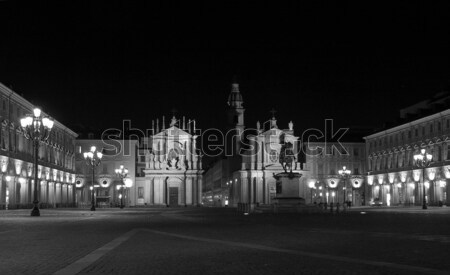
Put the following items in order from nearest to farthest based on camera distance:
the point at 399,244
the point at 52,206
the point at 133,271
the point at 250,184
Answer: the point at 133,271
the point at 399,244
the point at 52,206
the point at 250,184

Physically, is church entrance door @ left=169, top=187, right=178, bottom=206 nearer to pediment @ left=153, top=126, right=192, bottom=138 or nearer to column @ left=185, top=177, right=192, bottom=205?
column @ left=185, top=177, right=192, bottom=205

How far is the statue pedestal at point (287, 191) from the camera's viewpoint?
58.7 meters

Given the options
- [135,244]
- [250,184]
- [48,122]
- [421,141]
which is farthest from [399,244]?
[250,184]

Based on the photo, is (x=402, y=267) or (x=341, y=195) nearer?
(x=402, y=267)

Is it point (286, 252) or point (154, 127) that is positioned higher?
point (154, 127)

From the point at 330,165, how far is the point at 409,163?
32.2m

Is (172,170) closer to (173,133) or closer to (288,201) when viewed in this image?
(173,133)

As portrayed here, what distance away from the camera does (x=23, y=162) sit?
254ft

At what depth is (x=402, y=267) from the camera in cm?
1270

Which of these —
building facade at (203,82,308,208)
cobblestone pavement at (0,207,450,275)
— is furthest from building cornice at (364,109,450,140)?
cobblestone pavement at (0,207,450,275)

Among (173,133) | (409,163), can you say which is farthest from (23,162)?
(409,163)

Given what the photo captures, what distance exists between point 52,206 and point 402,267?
8541cm

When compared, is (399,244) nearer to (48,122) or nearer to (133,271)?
(133,271)

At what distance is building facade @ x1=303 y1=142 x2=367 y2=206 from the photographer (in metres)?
130
